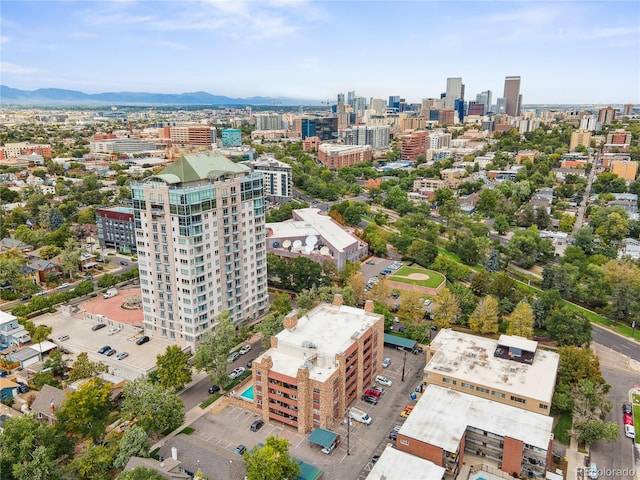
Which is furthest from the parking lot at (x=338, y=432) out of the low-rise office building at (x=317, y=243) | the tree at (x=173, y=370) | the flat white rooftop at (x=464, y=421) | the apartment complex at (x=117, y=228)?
the apartment complex at (x=117, y=228)

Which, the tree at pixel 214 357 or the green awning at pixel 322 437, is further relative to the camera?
the tree at pixel 214 357

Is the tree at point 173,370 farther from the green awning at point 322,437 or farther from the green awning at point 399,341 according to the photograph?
the green awning at point 399,341

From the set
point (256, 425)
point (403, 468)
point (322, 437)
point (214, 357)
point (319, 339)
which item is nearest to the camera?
point (403, 468)

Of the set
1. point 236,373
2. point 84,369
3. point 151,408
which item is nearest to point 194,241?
point 236,373

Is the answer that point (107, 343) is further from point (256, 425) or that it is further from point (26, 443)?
point (256, 425)

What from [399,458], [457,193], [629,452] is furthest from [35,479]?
[457,193]

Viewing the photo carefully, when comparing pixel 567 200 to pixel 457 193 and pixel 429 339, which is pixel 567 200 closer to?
pixel 457 193
